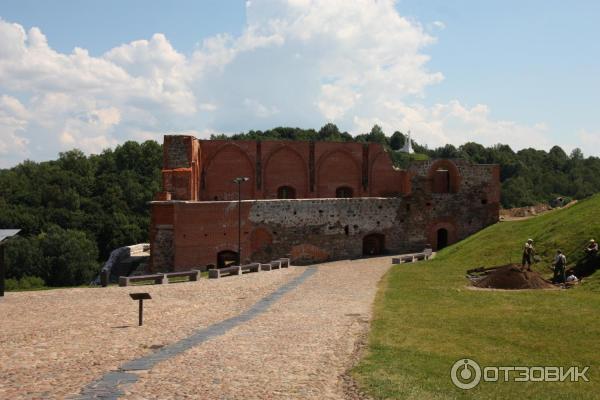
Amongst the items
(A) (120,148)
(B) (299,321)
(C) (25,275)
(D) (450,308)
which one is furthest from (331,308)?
(A) (120,148)

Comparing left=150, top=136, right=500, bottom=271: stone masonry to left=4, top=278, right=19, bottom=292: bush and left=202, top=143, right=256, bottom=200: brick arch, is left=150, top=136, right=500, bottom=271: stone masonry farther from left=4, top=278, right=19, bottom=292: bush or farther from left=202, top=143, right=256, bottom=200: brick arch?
left=4, top=278, right=19, bottom=292: bush

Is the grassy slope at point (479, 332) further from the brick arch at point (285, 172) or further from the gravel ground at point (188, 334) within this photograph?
the brick arch at point (285, 172)

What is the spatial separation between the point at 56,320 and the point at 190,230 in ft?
40.5

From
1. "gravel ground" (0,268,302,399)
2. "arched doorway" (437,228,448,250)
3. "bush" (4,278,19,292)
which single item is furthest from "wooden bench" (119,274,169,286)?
"bush" (4,278,19,292)

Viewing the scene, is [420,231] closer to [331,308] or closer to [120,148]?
[331,308]

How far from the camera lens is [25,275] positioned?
4766cm

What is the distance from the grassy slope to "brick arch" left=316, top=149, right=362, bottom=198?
17.5 meters

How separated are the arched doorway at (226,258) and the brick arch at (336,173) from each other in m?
10.5

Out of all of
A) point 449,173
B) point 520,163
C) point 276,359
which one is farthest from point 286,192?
point 520,163

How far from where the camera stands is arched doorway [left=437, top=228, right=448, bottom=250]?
3434 centimetres

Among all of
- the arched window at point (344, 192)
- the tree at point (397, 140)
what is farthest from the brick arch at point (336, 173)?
the tree at point (397, 140)

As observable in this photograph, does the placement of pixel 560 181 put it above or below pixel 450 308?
above

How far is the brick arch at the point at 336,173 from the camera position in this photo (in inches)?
1495

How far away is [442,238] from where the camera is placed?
34531 mm
